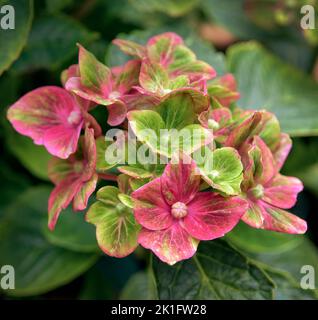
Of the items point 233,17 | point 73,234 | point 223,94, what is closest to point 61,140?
point 223,94

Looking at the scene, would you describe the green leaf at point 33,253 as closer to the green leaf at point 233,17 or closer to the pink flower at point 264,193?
the pink flower at point 264,193

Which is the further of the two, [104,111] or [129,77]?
[104,111]

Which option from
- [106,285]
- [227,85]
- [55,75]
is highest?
[55,75]

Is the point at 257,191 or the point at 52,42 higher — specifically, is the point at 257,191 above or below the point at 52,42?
below

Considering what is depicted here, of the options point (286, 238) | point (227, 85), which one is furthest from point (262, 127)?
point (286, 238)

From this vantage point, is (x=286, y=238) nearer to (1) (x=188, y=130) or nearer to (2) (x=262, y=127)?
(2) (x=262, y=127)

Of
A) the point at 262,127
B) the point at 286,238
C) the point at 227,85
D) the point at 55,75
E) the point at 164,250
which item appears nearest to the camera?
the point at 164,250

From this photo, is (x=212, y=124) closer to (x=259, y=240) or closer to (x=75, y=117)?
(x=75, y=117)
